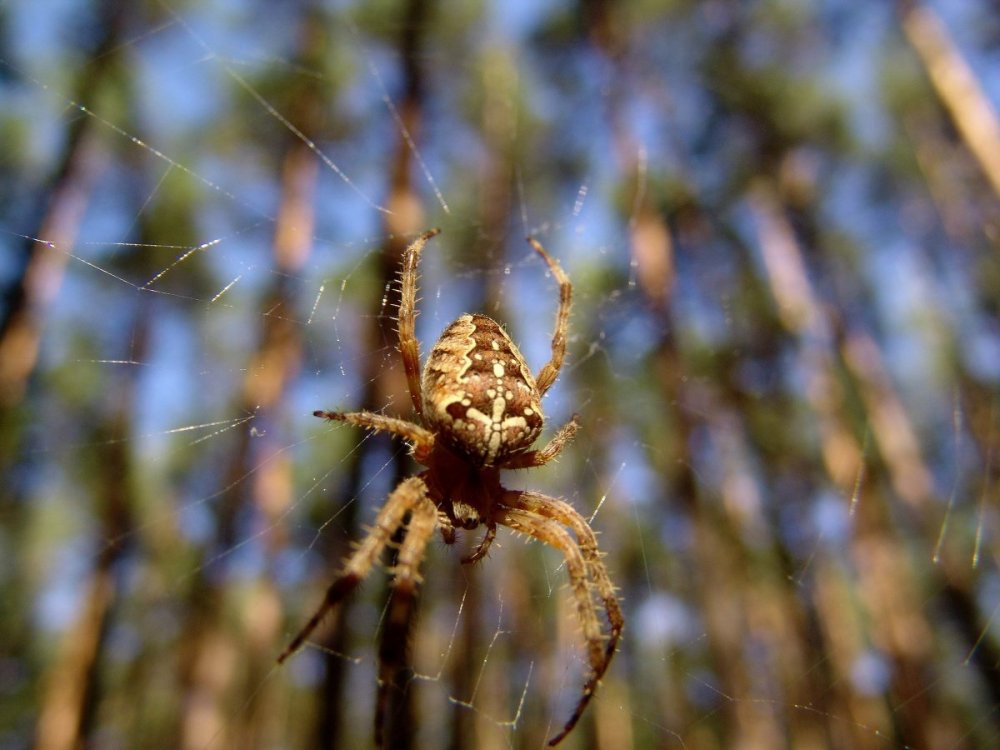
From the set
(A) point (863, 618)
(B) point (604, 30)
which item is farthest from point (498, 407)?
(A) point (863, 618)

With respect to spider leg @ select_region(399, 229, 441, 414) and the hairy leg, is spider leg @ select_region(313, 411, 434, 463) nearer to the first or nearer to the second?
spider leg @ select_region(399, 229, 441, 414)

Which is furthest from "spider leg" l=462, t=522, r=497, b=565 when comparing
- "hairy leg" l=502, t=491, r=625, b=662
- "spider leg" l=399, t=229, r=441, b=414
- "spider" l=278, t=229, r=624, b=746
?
"spider leg" l=399, t=229, r=441, b=414

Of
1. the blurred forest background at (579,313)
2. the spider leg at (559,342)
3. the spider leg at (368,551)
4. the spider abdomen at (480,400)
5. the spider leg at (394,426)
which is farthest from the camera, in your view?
the blurred forest background at (579,313)

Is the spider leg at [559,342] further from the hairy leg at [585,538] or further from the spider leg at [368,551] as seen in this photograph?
the spider leg at [368,551]

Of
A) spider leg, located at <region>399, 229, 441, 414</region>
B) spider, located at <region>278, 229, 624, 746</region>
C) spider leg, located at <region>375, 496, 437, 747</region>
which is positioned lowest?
spider leg, located at <region>375, 496, 437, 747</region>

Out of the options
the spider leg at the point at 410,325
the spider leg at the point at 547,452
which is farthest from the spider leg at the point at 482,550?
the spider leg at the point at 410,325

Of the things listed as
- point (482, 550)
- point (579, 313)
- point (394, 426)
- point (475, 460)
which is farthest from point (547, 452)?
point (579, 313)

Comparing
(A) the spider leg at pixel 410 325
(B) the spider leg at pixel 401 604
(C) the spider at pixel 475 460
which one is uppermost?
→ (A) the spider leg at pixel 410 325
